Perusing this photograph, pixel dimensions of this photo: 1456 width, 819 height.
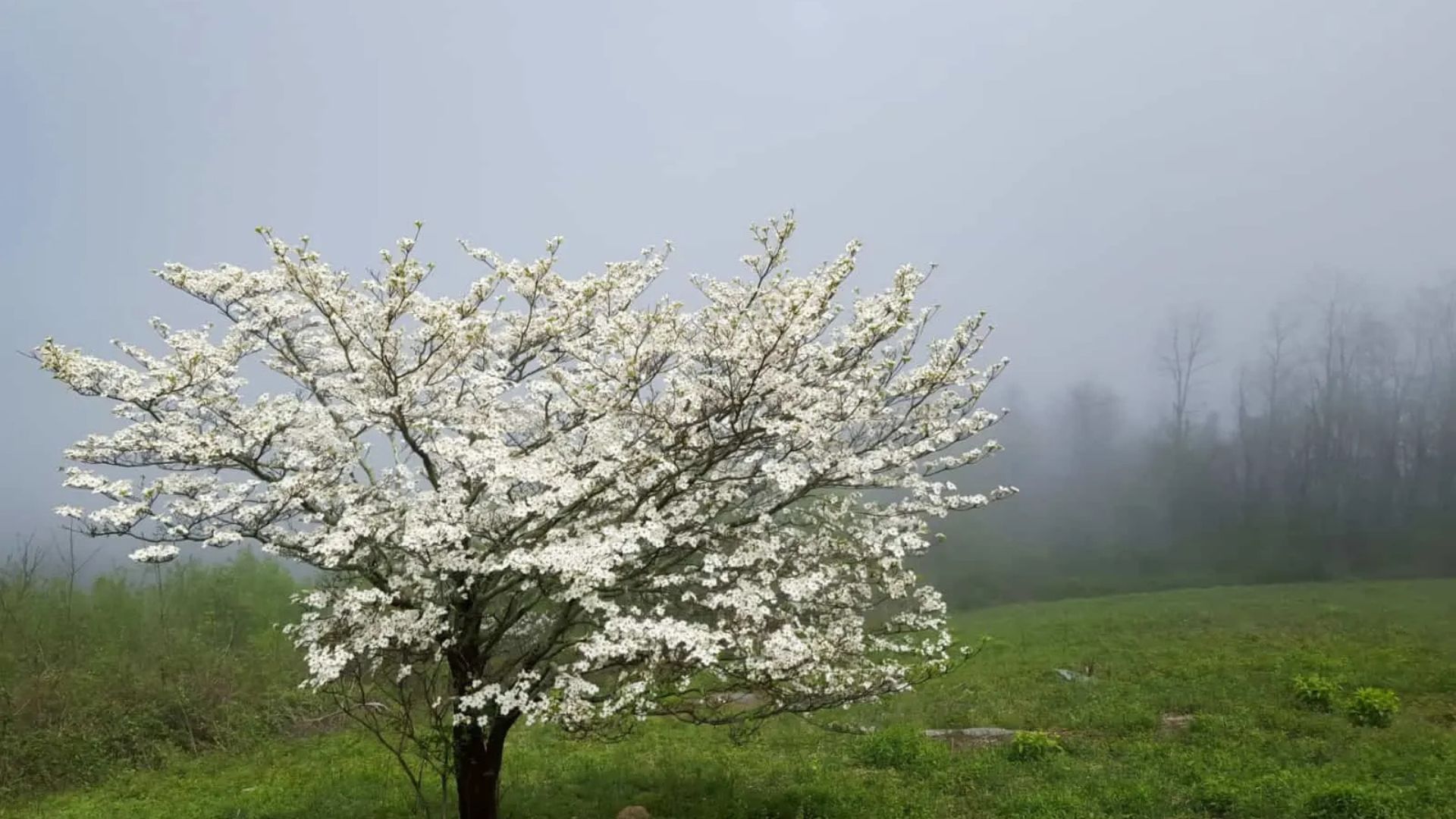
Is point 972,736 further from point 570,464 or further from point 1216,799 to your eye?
point 570,464

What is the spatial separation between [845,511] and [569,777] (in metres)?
6.60

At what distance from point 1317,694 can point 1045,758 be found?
18.4ft

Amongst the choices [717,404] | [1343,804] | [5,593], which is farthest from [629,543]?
[5,593]

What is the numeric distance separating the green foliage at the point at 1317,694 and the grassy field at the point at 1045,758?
21 centimetres

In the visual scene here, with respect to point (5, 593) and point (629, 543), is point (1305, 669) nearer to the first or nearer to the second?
point (629, 543)

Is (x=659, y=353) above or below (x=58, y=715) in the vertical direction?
above

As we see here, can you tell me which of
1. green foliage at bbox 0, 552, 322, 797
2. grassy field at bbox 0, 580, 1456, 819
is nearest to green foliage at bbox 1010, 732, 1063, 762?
grassy field at bbox 0, 580, 1456, 819

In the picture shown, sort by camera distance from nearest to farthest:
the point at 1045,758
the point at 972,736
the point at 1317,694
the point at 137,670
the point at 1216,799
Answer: the point at 1216,799 < the point at 1045,758 < the point at 1317,694 < the point at 972,736 < the point at 137,670

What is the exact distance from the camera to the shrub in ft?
30.5

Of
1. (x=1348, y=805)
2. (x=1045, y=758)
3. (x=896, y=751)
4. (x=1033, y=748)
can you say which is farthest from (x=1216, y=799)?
(x=896, y=751)

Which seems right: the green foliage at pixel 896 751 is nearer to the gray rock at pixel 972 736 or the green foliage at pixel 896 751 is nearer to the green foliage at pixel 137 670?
the gray rock at pixel 972 736

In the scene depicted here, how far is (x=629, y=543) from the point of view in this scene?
7.20 m

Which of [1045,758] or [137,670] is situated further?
[137,670]

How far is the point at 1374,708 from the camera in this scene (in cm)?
1288
